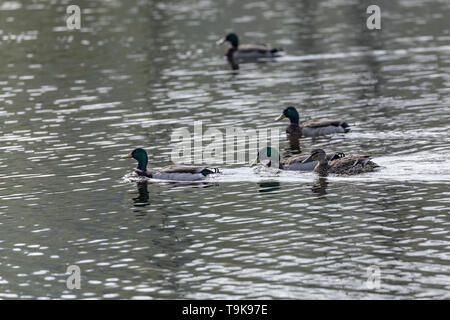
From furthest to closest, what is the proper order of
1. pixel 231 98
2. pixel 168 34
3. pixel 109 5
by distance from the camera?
1. pixel 109 5
2. pixel 168 34
3. pixel 231 98

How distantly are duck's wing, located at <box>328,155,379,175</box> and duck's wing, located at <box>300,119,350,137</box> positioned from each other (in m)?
5.93

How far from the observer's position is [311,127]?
1391 inches

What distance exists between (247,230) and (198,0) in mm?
58107

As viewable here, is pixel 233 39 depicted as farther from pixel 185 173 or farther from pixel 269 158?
pixel 185 173

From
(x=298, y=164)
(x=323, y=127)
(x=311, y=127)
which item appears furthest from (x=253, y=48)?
(x=298, y=164)

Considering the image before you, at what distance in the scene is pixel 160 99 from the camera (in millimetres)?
43344

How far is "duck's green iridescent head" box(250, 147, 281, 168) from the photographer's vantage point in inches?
1169

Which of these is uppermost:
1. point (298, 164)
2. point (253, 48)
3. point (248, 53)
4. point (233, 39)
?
point (233, 39)

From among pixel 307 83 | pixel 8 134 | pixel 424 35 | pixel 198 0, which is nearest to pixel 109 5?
pixel 198 0

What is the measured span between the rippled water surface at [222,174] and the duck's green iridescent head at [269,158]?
0.73 meters

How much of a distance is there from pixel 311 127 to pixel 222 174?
6721 mm

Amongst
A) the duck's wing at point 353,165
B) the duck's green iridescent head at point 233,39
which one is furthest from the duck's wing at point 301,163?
the duck's green iridescent head at point 233,39

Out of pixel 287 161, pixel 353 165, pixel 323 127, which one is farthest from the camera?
pixel 323 127
